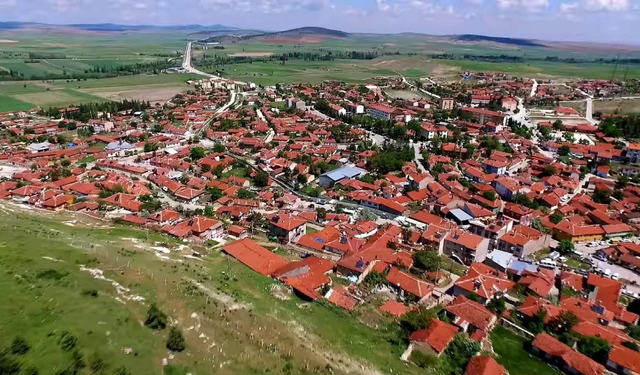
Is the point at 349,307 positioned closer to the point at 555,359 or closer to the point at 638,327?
the point at 555,359

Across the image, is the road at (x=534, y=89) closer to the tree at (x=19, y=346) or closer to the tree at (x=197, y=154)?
the tree at (x=197, y=154)

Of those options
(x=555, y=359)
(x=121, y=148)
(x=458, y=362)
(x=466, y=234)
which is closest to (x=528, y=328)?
(x=555, y=359)

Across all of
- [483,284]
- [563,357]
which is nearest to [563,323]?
[563,357]

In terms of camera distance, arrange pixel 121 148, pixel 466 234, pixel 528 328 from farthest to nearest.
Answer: pixel 121 148 → pixel 466 234 → pixel 528 328

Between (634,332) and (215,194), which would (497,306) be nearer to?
(634,332)

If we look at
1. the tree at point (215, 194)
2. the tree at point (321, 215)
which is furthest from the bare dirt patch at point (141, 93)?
the tree at point (321, 215)

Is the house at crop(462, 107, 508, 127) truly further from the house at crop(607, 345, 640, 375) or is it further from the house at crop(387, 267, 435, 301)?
the house at crop(607, 345, 640, 375)

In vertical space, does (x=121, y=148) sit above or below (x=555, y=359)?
above
